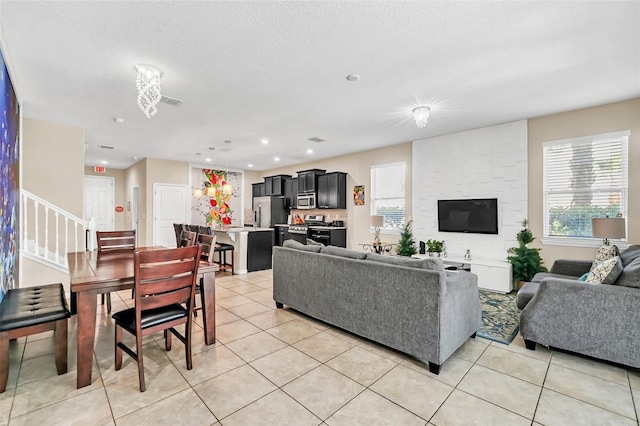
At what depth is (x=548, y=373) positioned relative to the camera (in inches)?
90.0

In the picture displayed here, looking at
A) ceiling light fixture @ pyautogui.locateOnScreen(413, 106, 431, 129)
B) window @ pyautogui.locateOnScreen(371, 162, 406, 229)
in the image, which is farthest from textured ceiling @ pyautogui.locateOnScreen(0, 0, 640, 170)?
window @ pyautogui.locateOnScreen(371, 162, 406, 229)

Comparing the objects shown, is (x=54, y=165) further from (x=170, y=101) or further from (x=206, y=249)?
(x=206, y=249)

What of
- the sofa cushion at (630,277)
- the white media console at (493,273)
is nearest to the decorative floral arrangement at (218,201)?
the white media console at (493,273)

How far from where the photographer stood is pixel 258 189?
31.4 feet

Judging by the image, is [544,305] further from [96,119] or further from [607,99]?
[96,119]

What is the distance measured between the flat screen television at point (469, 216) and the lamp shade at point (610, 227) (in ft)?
4.91

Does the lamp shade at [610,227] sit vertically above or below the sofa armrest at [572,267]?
above

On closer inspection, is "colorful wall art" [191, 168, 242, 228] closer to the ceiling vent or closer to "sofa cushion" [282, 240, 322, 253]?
the ceiling vent

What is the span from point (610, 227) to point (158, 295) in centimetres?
475

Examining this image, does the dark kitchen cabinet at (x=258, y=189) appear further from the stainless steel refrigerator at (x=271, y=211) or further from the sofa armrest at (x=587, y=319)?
the sofa armrest at (x=587, y=319)

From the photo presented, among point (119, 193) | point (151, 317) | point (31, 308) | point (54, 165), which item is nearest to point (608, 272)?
point (151, 317)

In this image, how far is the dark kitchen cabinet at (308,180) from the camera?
769 centimetres

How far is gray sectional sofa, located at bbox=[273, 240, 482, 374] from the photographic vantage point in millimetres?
2283

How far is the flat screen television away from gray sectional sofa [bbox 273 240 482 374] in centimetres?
258
